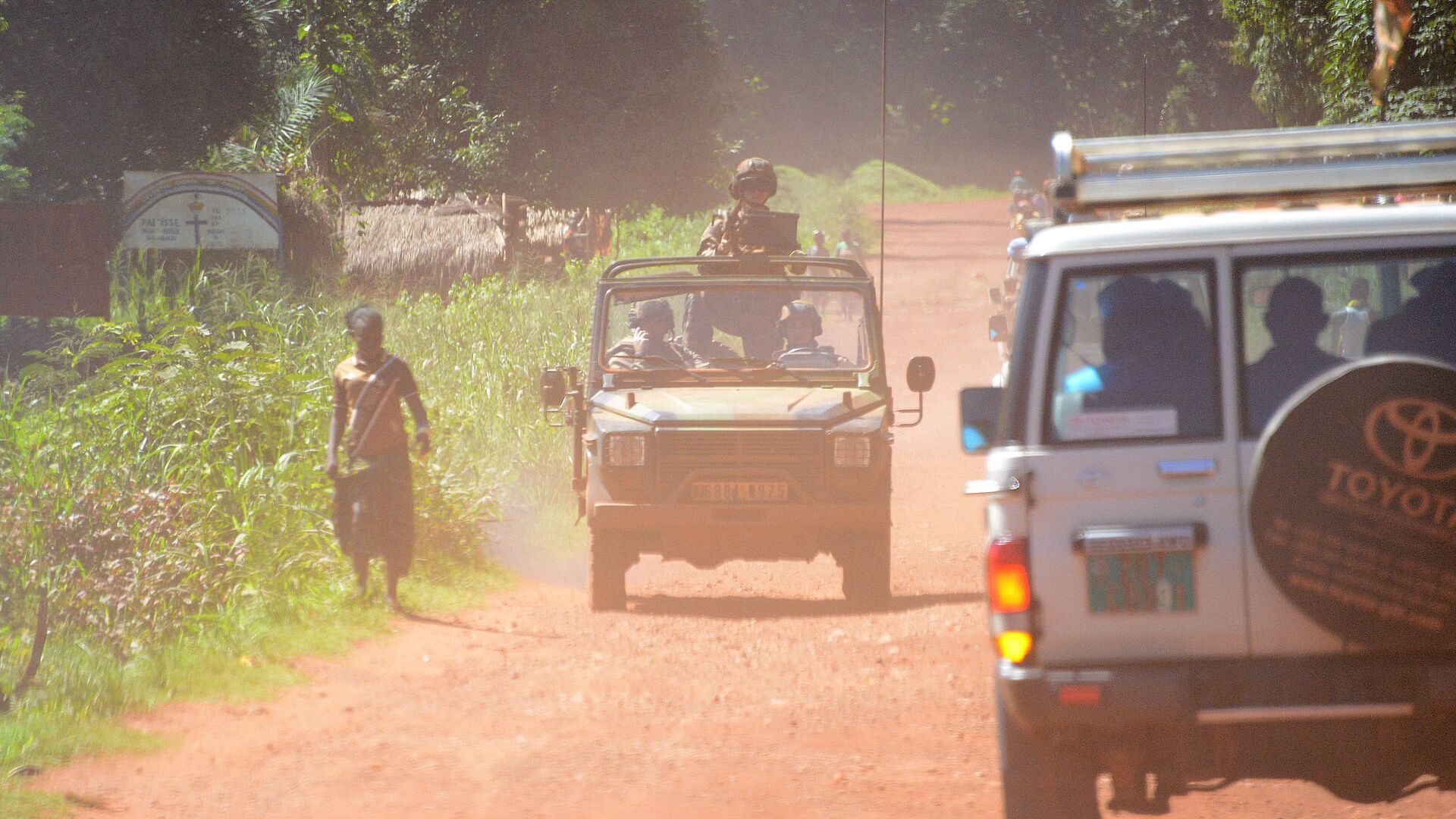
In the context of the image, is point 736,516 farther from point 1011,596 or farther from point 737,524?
point 1011,596

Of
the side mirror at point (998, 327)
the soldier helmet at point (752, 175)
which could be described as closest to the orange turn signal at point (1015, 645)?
the soldier helmet at point (752, 175)

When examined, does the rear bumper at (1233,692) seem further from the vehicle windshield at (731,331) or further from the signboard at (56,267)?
the signboard at (56,267)

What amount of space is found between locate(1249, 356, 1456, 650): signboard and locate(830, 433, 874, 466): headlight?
Result: 15.9ft

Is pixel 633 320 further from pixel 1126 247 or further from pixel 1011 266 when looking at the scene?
pixel 1011 266

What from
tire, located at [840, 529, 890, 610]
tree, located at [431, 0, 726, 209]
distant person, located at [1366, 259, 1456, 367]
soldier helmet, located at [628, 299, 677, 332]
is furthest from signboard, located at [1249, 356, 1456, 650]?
tree, located at [431, 0, 726, 209]

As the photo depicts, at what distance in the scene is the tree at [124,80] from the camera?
19.9 meters

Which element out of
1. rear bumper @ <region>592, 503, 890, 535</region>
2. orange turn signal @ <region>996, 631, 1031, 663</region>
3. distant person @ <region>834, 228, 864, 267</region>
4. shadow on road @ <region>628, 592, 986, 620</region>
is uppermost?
distant person @ <region>834, 228, 864, 267</region>

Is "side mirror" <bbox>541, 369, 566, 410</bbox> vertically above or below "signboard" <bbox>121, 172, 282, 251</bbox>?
below

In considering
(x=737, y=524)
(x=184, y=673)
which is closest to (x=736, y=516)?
(x=737, y=524)

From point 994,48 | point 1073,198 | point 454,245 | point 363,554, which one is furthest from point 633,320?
point 994,48

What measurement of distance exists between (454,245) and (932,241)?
61.3ft

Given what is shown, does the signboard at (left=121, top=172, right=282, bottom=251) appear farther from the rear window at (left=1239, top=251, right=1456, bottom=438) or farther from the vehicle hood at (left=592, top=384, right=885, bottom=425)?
the rear window at (left=1239, top=251, right=1456, bottom=438)

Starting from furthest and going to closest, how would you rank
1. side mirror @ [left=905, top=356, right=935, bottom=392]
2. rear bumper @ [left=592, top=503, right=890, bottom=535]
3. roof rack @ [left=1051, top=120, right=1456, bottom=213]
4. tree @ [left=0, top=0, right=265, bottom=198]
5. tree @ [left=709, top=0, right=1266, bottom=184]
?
1. tree @ [left=709, top=0, right=1266, bottom=184]
2. tree @ [left=0, top=0, right=265, bottom=198]
3. side mirror @ [left=905, top=356, right=935, bottom=392]
4. rear bumper @ [left=592, top=503, right=890, bottom=535]
5. roof rack @ [left=1051, top=120, right=1456, bottom=213]

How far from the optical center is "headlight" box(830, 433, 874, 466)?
8.58 metres
